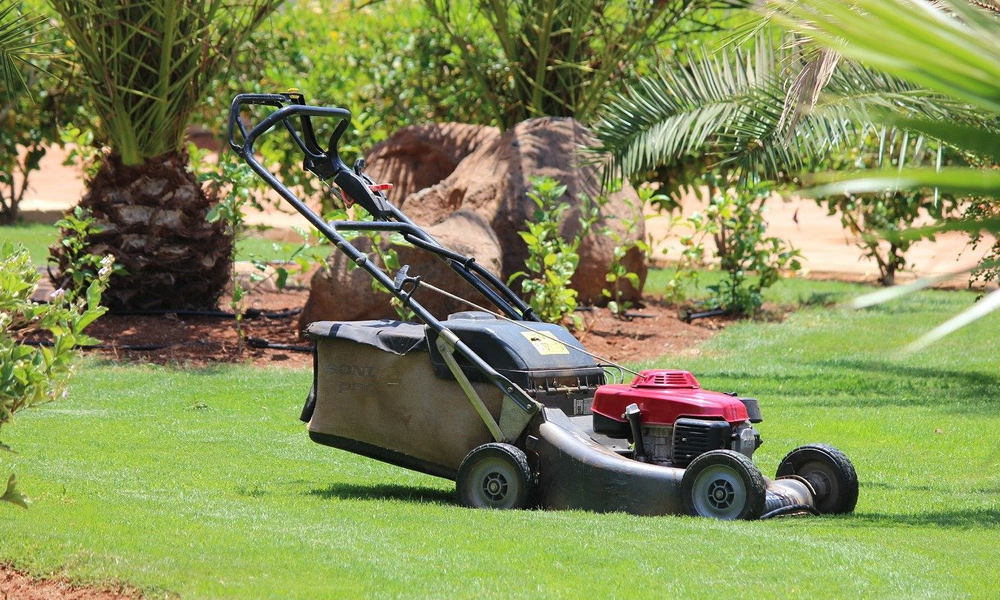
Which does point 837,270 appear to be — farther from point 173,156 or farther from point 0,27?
point 0,27

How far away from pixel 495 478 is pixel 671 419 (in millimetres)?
871

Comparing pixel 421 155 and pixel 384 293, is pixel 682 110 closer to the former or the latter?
pixel 384 293

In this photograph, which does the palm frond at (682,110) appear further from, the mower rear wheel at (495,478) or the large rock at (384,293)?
the mower rear wheel at (495,478)

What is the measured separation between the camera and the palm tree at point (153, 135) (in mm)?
10859

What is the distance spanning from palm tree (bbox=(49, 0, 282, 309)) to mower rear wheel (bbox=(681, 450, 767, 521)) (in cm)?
708

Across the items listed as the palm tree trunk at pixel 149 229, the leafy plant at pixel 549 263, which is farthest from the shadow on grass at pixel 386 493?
the palm tree trunk at pixel 149 229

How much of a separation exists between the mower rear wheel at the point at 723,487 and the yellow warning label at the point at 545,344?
3.30 feet

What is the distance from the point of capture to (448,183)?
13359 millimetres

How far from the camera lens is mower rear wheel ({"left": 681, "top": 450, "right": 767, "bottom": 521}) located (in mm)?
5188

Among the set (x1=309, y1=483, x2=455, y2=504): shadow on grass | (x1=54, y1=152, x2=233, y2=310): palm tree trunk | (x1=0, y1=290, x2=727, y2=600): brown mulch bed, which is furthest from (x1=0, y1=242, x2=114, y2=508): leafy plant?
(x1=54, y1=152, x2=233, y2=310): palm tree trunk

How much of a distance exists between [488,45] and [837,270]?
6.84 meters

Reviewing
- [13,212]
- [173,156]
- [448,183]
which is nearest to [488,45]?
[448,183]

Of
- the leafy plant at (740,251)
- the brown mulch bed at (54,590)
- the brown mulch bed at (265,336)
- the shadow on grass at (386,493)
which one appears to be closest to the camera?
the brown mulch bed at (54,590)

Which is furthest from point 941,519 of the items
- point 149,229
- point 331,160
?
point 149,229
